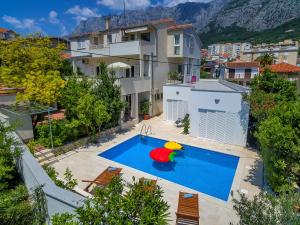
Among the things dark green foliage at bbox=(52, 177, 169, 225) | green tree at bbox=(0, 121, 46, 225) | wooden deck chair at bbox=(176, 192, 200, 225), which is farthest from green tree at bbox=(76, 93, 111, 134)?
dark green foliage at bbox=(52, 177, 169, 225)

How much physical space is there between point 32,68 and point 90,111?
9.34 metres

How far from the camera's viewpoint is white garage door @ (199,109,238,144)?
17156mm

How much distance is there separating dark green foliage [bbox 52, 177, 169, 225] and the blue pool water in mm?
7300

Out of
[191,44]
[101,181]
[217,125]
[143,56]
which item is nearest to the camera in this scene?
[101,181]

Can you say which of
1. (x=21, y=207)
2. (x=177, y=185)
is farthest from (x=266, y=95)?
(x=21, y=207)

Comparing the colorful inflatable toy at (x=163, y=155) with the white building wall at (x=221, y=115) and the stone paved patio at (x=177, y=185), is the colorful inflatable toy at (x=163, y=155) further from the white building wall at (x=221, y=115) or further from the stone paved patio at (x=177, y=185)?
the white building wall at (x=221, y=115)

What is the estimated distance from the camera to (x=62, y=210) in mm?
6547

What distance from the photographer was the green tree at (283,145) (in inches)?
340

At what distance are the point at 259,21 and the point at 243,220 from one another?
16255 cm

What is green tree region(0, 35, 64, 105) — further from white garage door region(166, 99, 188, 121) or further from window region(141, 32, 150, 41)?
white garage door region(166, 99, 188, 121)

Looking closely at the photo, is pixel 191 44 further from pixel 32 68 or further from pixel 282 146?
pixel 282 146

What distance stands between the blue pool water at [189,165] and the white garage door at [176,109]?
6.03m

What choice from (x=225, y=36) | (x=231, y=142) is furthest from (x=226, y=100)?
(x=225, y=36)

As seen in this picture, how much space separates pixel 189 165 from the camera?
1495 cm
